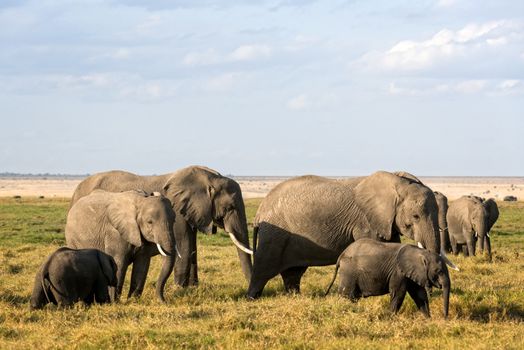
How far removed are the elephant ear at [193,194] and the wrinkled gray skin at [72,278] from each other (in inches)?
147

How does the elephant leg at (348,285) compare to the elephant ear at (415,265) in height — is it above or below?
below

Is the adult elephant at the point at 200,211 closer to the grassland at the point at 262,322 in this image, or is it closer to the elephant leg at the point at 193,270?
the elephant leg at the point at 193,270

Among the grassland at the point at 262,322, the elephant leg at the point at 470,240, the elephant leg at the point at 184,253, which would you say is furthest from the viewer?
the elephant leg at the point at 470,240

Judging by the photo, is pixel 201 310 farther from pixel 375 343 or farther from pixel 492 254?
pixel 492 254

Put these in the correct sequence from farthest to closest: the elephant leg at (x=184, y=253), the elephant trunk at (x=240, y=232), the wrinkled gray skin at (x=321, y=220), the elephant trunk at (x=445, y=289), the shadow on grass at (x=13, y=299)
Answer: the elephant trunk at (x=240, y=232)
the elephant leg at (x=184, y=253)
the wrinkled gray skin at (x=321, y=220)
the shadow on grass at (x=13, y=299)
the elephant trunk at (x=445, y=289)

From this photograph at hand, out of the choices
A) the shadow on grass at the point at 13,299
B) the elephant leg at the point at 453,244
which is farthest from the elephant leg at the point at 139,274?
the elephant leg at the point at 453,244

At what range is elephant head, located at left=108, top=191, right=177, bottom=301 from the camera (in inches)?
533

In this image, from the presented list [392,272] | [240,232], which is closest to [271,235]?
[240,232]

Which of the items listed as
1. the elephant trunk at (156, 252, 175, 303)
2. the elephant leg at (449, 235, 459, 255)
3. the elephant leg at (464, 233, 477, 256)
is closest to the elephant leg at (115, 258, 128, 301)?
the elephant trunk at (156, 252, 175, 303)

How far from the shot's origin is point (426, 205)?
45.0ft

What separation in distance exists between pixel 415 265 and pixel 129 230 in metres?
4.34

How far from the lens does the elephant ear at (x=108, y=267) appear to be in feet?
41.2

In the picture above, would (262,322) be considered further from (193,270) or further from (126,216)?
(193,270)

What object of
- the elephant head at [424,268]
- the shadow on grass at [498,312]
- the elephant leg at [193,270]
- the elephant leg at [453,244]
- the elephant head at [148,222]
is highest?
the elephant head at [148,222]
